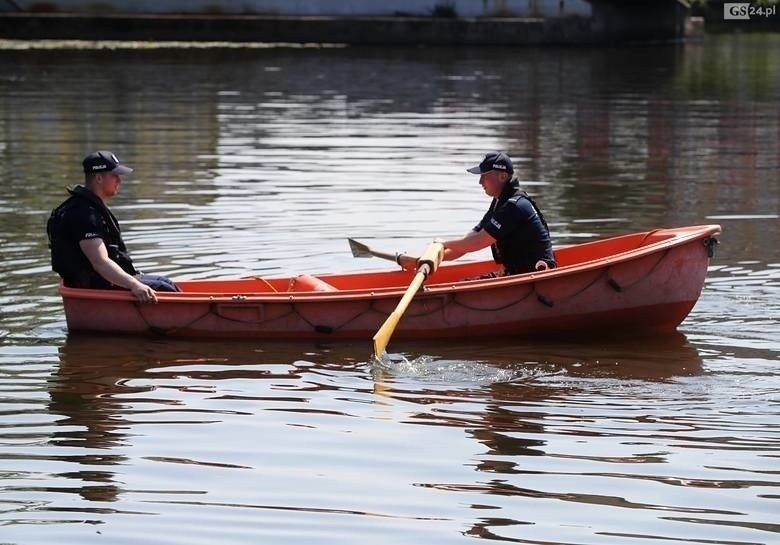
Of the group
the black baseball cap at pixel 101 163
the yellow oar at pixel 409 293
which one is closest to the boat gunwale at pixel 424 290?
the yellow oar at pixel 409 293

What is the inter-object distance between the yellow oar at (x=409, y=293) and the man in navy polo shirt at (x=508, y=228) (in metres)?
0.28

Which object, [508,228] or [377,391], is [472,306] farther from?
[377,391]

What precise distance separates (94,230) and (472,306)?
3.16 m

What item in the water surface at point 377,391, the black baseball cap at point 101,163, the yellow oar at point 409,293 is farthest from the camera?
the black baseball cap at point 101,163

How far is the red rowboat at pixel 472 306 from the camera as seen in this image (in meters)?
12.3

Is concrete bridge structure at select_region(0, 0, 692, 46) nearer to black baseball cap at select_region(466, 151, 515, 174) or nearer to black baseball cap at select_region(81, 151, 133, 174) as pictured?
black baseball cap at select_region(81, 151, 133, 174)

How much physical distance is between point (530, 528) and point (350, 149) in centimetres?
1911

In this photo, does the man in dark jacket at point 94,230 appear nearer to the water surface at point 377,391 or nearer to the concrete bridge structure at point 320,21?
the water surface at point 377,391

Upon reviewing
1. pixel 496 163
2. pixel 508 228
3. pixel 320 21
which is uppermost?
pixel 320 21

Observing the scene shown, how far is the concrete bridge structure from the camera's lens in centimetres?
6222

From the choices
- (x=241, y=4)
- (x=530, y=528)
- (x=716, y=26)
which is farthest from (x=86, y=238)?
(x=716, y=26)

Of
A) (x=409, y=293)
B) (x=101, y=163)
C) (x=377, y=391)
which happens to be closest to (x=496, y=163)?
(x=409, y=293)

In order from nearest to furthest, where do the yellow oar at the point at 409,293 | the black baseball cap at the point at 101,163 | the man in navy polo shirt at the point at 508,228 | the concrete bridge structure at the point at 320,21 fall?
1. the yellow oar at the point at 409,293
2. the black baseball cap at the point at 101,163
3. the man in navy polo shirt at the point at 508,228
4. the concrete bridge structure at the point at 320,21

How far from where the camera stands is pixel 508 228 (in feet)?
40.9
